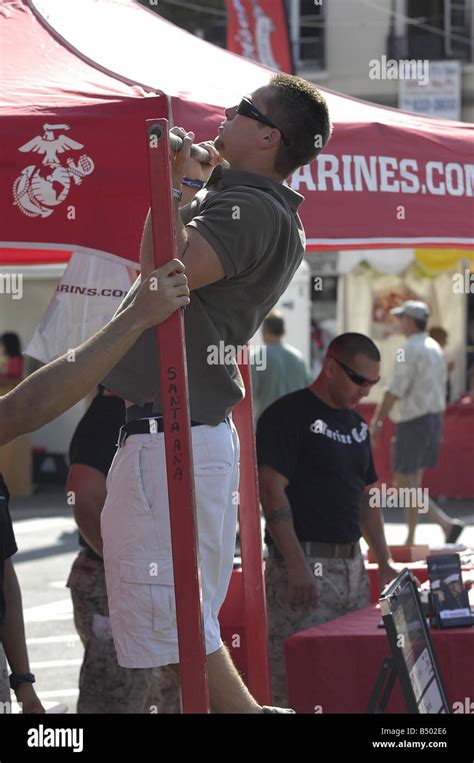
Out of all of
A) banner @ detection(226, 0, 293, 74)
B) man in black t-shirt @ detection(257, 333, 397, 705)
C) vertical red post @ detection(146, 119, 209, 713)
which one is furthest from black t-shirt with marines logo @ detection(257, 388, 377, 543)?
banner @ detection(226, 0, 293, 74)

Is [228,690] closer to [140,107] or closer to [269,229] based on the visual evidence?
[269,229]

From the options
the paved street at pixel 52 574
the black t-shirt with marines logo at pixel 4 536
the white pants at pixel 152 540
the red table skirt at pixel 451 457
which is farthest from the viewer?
the red table skirt at pixel 451 457

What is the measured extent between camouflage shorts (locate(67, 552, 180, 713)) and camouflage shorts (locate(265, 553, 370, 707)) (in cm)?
51

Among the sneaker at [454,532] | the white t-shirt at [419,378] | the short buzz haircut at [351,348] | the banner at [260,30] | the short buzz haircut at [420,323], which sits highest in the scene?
the banner at [260,30]

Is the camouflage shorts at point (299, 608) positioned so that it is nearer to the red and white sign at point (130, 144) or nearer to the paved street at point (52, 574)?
the red and white sign at point (130, 144)

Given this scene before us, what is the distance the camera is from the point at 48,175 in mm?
3305

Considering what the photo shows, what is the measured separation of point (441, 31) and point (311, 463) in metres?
18.5

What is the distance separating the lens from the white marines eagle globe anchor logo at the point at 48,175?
10.8 ft

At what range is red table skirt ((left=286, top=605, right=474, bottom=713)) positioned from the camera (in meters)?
4.30

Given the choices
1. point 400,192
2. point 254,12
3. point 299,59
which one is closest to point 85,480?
point 400,192

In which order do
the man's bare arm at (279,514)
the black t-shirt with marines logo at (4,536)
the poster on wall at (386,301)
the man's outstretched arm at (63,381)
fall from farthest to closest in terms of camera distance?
the poster on wall at (386,301) < the man's bare arm at (279,514) < the black t-shirt with marines logo at (4,536) < the man's outstretched arm at (63,381)

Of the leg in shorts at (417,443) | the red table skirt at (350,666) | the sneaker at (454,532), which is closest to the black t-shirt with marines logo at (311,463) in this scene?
the red table skirt at (350,666)

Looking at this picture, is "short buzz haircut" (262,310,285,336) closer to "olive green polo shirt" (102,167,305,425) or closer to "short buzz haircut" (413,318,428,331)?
"short buzz haircut" (413,318,428,331)

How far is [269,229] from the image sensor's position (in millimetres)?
2947
